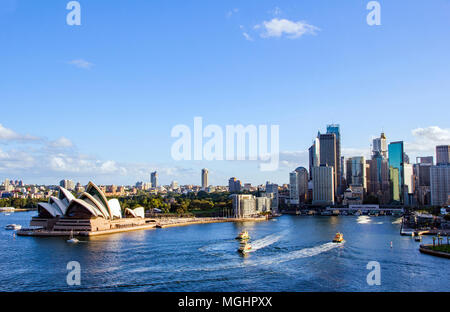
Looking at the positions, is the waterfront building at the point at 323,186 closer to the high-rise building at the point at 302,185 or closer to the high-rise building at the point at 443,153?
the high-rise building at the point at 302,185

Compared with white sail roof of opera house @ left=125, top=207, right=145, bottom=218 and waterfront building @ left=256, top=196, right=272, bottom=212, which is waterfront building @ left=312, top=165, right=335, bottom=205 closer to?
waterfront building @ left=256, top=196, right=272, bottom=212

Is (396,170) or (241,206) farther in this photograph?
(396,170)

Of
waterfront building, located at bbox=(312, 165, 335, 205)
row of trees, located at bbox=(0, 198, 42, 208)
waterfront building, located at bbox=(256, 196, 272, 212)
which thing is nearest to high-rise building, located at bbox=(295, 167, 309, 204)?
waterfront building, located at bbox=(312, 165, 335, 205)

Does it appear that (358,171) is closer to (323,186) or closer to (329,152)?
(329,152)

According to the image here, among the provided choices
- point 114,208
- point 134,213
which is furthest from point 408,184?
point 114,208

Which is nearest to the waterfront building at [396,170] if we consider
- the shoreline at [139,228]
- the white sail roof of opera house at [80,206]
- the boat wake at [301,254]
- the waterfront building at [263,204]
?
the waterfront building at [263,204]
